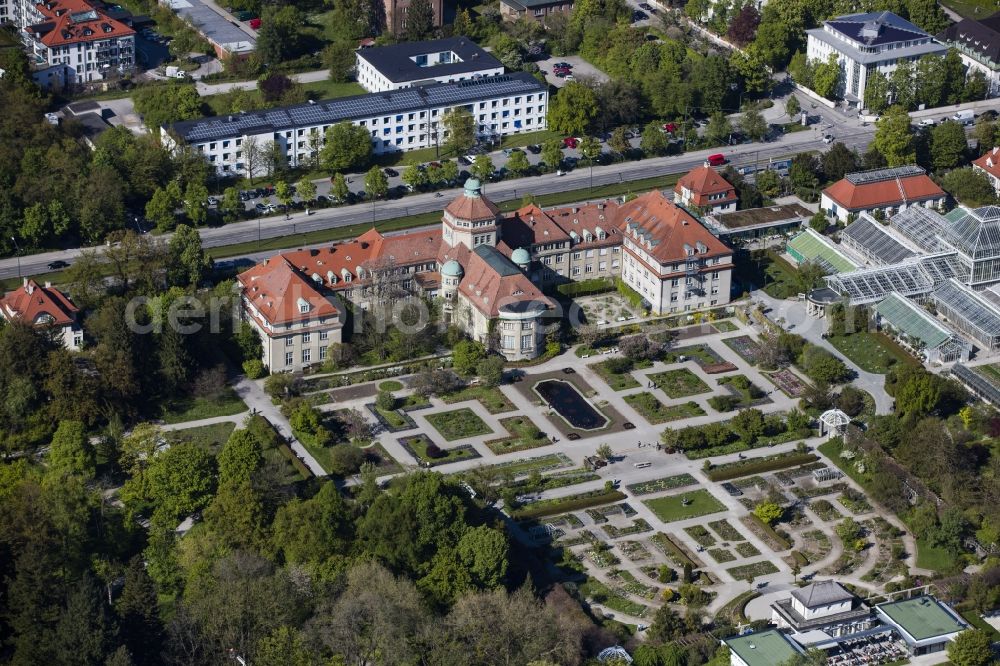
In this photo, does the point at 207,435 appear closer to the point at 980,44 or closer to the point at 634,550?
the point at 634,550

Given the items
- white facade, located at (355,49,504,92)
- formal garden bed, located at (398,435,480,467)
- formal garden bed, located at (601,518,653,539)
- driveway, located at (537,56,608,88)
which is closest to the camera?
formal garden bed, located at (601,518,653,539)

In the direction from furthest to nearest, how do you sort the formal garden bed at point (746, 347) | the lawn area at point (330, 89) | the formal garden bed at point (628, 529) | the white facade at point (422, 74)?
1. the lawn area at point (330, 89)
2. the white facade at point (422, 74)
3. the formal garden bed at point (746, 347)
4. the formal garden bed at point (628, 529)

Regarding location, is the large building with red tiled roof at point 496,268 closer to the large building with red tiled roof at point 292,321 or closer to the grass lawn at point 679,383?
the large building with red tiled roof at point 292,321

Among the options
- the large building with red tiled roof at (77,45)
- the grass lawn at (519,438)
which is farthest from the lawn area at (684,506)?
the large building with red tiled roof at (77,45)

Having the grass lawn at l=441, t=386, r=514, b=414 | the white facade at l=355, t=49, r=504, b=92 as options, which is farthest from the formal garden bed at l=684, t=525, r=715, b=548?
the white facade at l=355, t=49, r=504, b=92

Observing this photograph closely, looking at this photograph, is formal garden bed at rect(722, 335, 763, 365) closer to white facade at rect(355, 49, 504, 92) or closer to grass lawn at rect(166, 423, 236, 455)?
grass lawn at rect(166, 423, 236, 455)

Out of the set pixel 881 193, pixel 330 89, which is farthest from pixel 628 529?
pixel 330 89

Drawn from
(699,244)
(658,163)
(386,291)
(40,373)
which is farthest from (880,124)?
(40,373)
